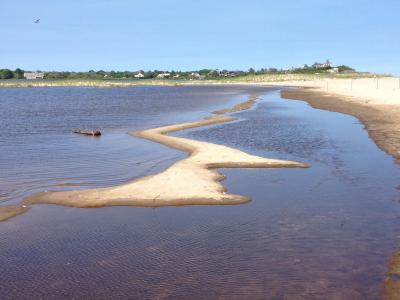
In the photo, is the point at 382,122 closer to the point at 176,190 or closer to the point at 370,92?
the point at 176,190

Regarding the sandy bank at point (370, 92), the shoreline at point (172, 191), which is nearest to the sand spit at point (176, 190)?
the shoreline at point (172, 191)

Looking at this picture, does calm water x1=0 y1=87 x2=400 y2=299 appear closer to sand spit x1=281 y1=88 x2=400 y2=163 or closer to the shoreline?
the shoreline

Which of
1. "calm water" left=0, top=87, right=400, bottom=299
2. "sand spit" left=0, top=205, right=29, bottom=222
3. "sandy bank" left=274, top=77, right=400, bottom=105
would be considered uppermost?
"sand spit" left=0, top=205, right=29, bottom=222

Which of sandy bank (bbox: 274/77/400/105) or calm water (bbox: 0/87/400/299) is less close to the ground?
calm water (bbox: 0/87/400/299)

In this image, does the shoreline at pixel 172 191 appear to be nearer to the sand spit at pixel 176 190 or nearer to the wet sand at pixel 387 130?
the sand spit at pixel 176 190

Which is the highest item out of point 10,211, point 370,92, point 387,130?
point 10,211

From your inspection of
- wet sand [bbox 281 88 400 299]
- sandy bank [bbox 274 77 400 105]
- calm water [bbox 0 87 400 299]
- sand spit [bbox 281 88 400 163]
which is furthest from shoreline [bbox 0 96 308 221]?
sandy bank [bbox 274 77 400 105]

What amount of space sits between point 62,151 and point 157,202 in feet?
36.2

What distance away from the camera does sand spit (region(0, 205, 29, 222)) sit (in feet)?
38.9

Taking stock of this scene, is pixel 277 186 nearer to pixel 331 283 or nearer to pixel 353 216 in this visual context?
pixel 353 216

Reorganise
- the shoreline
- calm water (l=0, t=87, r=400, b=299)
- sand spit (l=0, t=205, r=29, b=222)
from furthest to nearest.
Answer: the shoreline → sand spit (l=0, t=205, r=29, b=222) → calm water (l=0, t=87, r=400, b=299)

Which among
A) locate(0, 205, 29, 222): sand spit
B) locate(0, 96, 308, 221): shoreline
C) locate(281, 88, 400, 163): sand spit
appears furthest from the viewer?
locate(281, 88, 400, 163): sand spit

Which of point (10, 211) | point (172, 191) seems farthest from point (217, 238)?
point (10, 211)

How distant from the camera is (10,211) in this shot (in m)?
12.2
